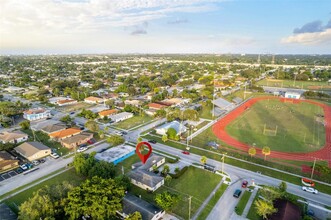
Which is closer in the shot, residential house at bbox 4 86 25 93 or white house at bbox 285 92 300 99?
white house at bbox 285 92 300 99

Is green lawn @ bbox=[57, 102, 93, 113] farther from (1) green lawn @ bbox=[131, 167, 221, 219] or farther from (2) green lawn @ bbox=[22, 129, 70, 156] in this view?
(1) green lawn @ bbox=[131, 167, 221, 219]

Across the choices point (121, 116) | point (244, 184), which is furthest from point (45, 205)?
point (121, 116)

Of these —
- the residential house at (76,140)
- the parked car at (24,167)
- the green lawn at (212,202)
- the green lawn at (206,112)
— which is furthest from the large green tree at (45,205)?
the green lawn at (206,112)

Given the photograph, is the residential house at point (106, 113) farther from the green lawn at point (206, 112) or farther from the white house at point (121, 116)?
the green lawn at point (206, 112)

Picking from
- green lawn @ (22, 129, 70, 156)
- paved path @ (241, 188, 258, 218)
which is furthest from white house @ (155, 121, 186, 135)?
paved path @ (241, 188, 258, 218)

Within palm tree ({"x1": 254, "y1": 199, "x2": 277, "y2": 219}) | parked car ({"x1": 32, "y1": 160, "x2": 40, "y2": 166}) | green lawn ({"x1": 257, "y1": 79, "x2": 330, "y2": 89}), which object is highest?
green lawn ({"x1": 257, "y1": 79, "x2": 330, "y2": 89})
